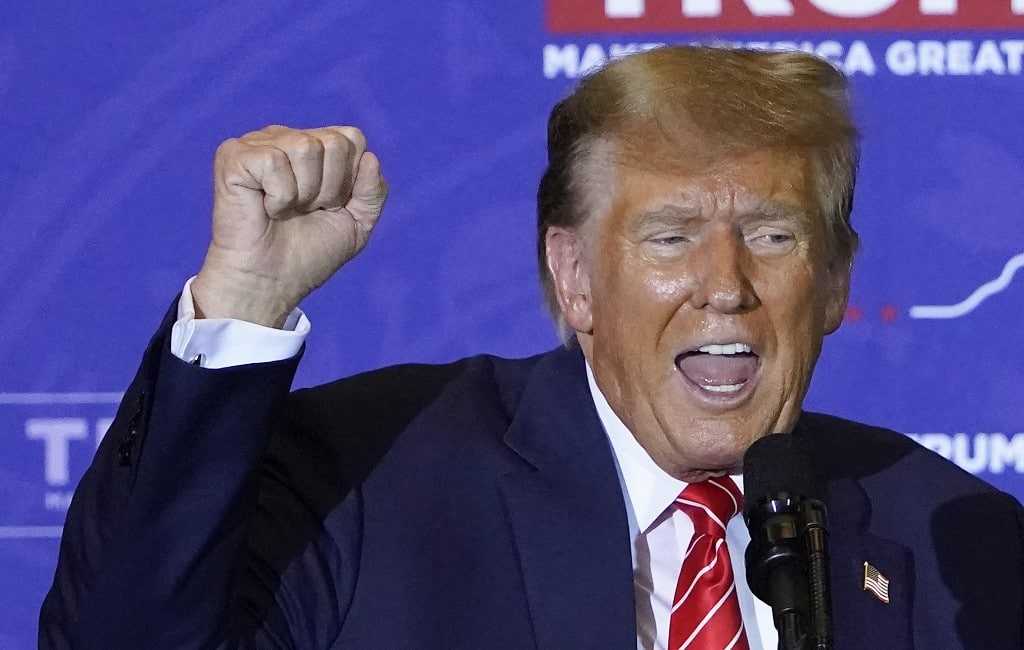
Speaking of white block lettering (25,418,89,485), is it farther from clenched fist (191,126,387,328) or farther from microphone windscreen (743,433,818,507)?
microphone windscreen (743,433,818,507)

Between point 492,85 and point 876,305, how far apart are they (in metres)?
0.70

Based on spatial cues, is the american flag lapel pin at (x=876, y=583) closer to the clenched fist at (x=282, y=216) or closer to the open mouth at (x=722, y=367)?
the open mouth at (x=722, y=367)

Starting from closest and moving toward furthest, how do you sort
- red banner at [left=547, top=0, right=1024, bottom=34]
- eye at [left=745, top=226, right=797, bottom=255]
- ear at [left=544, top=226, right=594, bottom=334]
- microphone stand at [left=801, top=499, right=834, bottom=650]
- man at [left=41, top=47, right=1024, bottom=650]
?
microphone stand at [left=801, top=499, right=834, bottom=650]
man at [left=41, top=47, right=1024, bottom=650]
eye at [left=745, top=226, right=797, bottom=255]
ear at [left=544, top=226, right=594, bottom=334]
red banner at [left=547, top=0, right=1024, bottom=34]

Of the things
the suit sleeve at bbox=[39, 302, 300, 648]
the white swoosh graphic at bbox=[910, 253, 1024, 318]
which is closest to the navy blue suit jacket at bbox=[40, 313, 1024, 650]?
the suit sleeve at bbox=[39, 302, 300, 648]

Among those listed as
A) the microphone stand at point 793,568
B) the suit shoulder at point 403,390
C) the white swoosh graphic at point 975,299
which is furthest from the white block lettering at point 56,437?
the microphone stand at point 793,568

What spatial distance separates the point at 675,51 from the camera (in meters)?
2.00

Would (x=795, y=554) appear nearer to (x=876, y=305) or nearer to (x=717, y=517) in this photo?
(x=717, y=517)

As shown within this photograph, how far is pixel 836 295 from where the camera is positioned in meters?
2.08

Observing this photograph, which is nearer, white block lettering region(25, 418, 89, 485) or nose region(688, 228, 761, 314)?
nose region(688, 228, 761, 314)

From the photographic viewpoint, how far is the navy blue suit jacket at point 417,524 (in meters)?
1.59

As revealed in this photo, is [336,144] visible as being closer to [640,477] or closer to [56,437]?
[640,477]

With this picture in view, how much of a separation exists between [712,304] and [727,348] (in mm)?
58

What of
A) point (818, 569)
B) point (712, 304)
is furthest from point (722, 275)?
point (818, 569)

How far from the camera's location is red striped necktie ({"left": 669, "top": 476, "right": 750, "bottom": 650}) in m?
1.86
